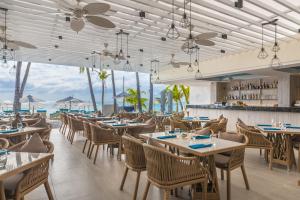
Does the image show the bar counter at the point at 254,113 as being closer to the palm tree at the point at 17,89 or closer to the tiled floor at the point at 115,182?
the tiled floor at the point at 115,182

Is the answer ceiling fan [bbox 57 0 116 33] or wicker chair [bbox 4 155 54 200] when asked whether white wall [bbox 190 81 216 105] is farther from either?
wicker chair [bbox 4 155 54 200]

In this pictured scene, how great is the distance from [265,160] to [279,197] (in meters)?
2.25

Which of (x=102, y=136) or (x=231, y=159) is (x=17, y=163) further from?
(x=102, y=136)

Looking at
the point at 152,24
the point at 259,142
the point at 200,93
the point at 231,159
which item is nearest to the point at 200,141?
the point at 231,159

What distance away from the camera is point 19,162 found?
240cm

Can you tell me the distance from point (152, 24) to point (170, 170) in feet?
16.6

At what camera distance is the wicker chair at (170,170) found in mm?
2668

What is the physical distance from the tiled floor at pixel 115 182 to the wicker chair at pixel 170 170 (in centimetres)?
87

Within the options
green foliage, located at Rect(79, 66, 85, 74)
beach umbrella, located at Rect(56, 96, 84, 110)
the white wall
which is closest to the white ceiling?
beach umbrella, located at Rect(56, 96, 84, 110)

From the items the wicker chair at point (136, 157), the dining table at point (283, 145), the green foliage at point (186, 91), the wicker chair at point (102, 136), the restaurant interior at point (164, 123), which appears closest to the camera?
the restaurant interior at point (164, 123)

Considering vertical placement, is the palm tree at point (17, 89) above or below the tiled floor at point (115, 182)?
above

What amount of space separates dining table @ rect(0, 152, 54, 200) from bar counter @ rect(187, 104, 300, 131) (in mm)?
8031

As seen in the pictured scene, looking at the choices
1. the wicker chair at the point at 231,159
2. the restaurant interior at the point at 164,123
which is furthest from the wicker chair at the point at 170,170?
the wicker chair at the point at 231,159

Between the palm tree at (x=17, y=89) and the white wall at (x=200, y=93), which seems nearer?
the palm tree at (x=17, y=89)
